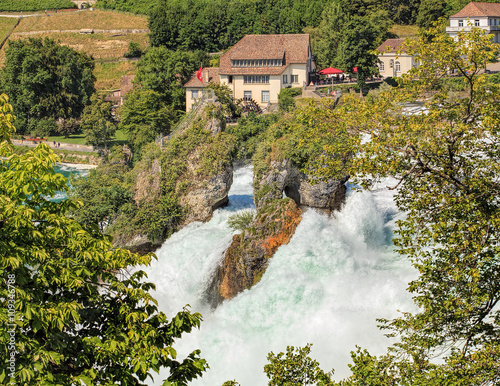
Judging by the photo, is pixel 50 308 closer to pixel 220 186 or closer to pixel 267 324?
pixel 267 324

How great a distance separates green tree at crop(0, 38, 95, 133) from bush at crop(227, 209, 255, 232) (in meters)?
54.2

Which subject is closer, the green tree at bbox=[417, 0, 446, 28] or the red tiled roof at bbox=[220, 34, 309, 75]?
the red tiled roof at bbox=[220, 34, 309, 75]

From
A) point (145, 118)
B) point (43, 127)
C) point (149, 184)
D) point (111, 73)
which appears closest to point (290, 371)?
point (149, 184)

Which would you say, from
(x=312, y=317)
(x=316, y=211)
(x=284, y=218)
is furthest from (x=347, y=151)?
(x=316, y=211)

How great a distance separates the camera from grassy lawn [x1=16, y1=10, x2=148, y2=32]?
117562 millimetres

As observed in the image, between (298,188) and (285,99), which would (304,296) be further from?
(285,99)

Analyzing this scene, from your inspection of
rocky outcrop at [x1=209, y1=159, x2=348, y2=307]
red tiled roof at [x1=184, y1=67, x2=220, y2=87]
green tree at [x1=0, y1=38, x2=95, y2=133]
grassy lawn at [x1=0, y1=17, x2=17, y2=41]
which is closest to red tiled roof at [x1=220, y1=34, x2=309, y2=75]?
red tiled roof at [x1=184, y1=67, x2=220, y2=87]

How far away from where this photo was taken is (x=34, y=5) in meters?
132

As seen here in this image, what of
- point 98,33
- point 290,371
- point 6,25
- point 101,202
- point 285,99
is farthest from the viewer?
point 6,25

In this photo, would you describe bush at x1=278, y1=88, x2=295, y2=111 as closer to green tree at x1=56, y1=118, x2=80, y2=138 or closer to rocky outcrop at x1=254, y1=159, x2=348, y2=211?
rocky outcrop at x1=254, y1=159, x2=348, y2=211

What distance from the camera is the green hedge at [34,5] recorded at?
13112 cm

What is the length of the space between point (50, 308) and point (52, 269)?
64cm

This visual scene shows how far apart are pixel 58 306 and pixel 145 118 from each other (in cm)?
4926

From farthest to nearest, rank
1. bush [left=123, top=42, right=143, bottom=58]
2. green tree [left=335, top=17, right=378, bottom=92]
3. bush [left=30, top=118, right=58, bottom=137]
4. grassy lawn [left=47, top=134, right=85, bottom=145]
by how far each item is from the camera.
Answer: bush [left=123, top=42, right=143, bottom=58] < bush [left=30, top=118, right=58, bottom=137] < grassy lawn [left=47, top=134, right=85, bottom=145] < green tree [left=335, top=17, right=378, bottom=92]
